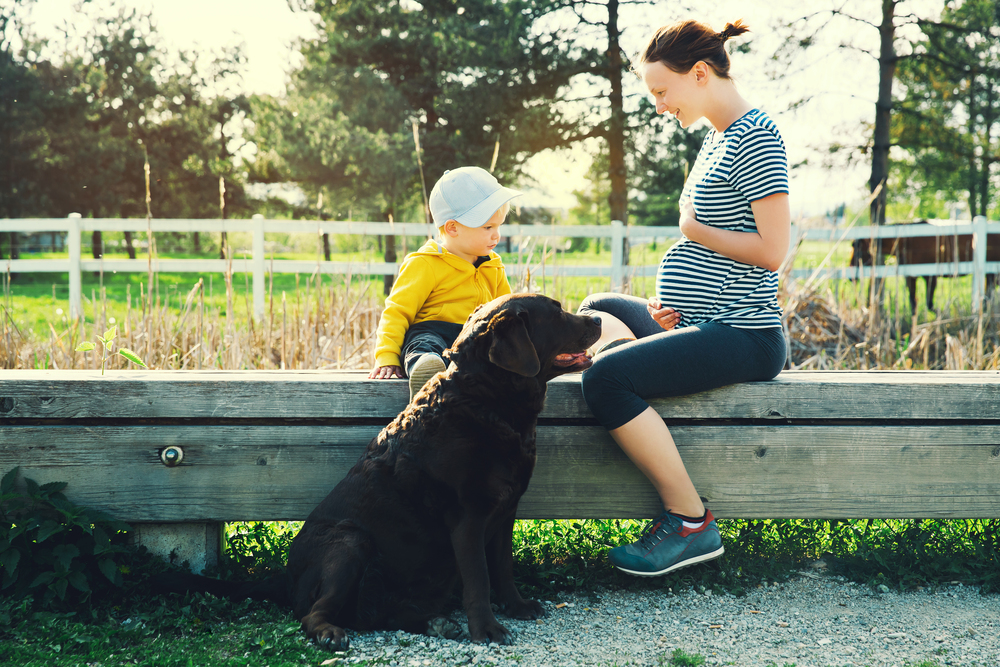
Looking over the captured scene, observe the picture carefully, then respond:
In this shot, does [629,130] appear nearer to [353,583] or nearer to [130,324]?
[130,324]

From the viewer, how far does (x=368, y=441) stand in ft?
8.31

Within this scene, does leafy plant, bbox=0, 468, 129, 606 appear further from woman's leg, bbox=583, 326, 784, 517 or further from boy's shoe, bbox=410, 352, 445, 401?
woman's leg, bbox=583, 326, 784, 517

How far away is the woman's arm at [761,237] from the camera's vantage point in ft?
7.47

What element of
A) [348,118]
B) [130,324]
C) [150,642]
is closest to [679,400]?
[150,642]

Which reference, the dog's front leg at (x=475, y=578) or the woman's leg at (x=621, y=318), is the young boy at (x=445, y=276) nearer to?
the woman's leg at (x=621, y=318)

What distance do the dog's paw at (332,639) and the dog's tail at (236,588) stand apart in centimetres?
25

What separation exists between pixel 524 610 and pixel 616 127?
14030mm

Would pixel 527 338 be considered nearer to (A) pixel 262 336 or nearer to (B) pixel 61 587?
(B) pixel 61 587

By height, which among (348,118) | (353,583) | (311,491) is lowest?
(353,583)

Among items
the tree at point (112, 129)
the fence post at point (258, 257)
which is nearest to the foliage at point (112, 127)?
the tree at point (112, 129)

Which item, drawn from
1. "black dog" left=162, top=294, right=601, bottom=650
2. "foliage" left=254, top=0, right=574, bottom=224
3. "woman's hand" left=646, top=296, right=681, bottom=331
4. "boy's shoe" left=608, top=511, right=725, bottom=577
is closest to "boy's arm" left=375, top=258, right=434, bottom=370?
"black dog" left=162, top=294, right=601, bottom=650

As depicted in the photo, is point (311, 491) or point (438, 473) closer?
point (438, 473)

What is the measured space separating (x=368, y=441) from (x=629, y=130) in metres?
14.2

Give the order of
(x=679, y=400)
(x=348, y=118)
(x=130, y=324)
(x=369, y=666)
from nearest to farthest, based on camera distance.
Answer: (x=369, y=666), (x=679, y=400), (x=130, y=324), (x=348, y=118)
